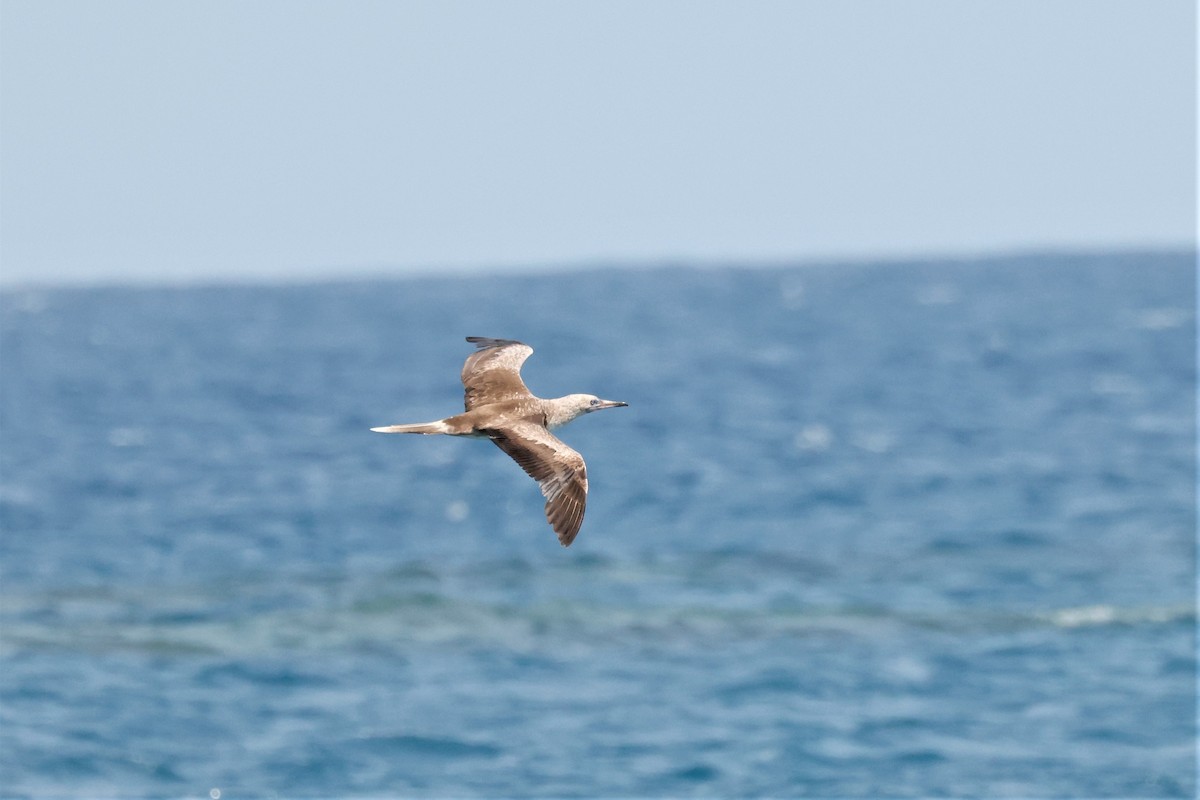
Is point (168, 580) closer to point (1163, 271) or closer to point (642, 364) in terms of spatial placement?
point (642, 364)

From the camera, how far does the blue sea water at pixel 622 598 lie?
1406 inches

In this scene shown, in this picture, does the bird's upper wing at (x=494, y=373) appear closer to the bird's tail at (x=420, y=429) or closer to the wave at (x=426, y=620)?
the bird's tail at (x=420, y=429)

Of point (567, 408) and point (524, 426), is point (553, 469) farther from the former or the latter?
point (567, 408)

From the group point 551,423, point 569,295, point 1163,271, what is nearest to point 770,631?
point 551,423

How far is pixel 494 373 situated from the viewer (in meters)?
16.5

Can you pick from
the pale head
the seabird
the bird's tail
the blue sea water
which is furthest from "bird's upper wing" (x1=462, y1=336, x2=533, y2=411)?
the blue sea water

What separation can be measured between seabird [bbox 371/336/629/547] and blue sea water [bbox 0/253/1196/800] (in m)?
19.1

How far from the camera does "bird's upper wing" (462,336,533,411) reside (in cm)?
1606

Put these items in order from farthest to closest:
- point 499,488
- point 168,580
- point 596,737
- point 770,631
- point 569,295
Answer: point 569,295
point 499,488
point 168,580
point 770,631
point 596,737

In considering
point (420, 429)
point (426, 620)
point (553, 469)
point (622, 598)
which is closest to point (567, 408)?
point (553, 469)

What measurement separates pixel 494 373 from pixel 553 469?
7.64ft

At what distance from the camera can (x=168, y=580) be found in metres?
46.6

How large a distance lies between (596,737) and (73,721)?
10.6 meters

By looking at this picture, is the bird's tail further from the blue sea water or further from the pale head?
the blue sea water
